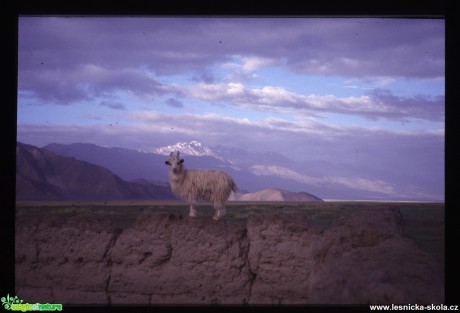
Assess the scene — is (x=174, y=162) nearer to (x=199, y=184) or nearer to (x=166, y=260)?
(x=199, y=184)

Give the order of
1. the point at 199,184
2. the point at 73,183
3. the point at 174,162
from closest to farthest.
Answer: the point at 174,162, the point at 199,184, the point at 73,183

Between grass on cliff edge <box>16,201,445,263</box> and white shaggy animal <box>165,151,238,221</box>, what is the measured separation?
0.39m

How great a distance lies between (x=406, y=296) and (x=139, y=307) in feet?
13.9

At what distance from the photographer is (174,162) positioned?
35.1ft

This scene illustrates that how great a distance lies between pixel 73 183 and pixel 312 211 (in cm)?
743

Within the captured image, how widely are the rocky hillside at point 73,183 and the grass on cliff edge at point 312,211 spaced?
818 millimetres

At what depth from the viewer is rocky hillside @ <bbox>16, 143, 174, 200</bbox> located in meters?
11.8

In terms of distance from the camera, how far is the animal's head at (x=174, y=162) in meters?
10.7
